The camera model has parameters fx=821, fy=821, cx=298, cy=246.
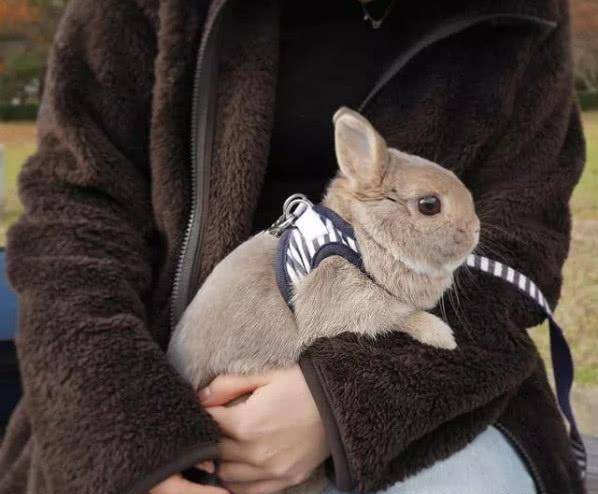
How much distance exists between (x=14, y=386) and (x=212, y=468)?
37.0 inches

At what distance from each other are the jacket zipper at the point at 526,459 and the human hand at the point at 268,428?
1.16 ft

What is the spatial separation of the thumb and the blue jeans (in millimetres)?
213

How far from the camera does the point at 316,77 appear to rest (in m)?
1.59

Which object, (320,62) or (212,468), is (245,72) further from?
(212,468)

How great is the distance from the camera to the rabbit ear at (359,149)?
1229 millimetres

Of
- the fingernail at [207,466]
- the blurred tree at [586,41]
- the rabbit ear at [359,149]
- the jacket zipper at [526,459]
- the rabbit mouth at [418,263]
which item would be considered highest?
the rabbit ear at [359,149]

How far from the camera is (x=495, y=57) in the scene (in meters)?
1.52

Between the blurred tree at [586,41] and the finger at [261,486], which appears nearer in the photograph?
the finger at [261,486]

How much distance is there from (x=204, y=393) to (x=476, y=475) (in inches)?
17.9

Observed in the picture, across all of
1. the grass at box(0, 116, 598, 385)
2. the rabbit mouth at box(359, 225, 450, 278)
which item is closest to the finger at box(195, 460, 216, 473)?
the rabbit mouth at box(359, 225, 450, 278)

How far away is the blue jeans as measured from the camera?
1297mm

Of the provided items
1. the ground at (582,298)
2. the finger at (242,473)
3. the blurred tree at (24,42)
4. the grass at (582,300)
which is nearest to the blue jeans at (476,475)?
the finger at (242,473)

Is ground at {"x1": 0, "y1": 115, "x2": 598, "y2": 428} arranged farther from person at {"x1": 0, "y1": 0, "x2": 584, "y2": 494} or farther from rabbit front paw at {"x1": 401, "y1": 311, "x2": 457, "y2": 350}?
rabbit front paw at {"x1": 401, "y1": 311, "x2": 457, "y2": 350}

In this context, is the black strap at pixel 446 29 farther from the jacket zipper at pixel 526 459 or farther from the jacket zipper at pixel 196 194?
the jacket zipper at pixel 526 459
